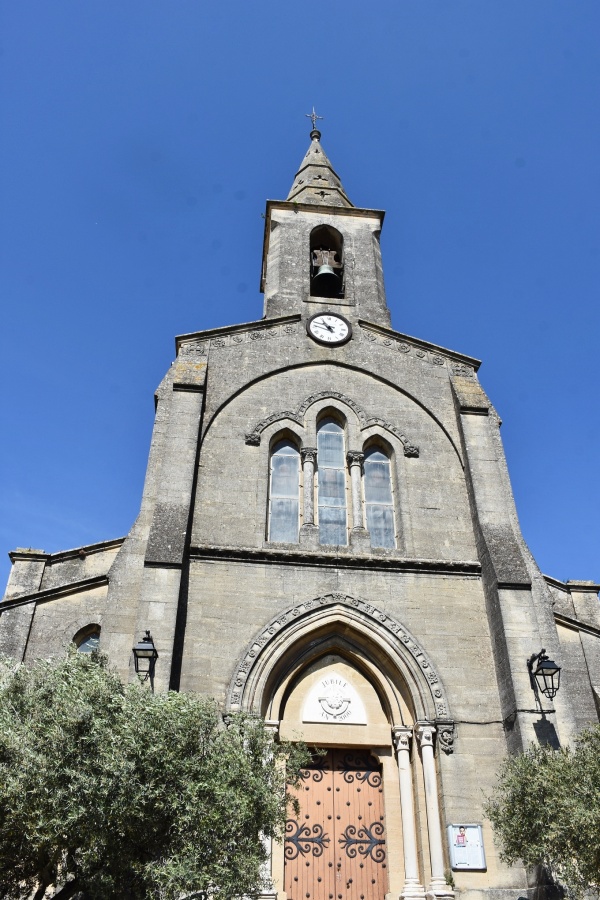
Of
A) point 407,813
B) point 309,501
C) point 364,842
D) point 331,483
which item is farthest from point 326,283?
point 364,842

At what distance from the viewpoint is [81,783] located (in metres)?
7.12

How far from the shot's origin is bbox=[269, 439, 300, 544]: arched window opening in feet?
46.9

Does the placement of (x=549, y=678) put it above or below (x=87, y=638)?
below

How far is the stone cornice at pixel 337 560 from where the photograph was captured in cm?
1321

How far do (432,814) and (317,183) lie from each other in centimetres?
1750

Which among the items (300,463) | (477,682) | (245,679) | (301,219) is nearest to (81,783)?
(245,679)

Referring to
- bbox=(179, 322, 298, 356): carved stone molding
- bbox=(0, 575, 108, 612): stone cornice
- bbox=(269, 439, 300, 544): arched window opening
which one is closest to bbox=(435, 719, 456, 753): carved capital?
bbox=(269, 439, 300, 544): arched window opening

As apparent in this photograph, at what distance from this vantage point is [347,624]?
12961 mm

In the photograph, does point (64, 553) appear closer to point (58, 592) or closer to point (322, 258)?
point (58, 592)

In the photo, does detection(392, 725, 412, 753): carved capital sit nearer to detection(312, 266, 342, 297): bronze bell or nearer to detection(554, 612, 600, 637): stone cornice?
detection(554, 612, 600, 637): stone cornice

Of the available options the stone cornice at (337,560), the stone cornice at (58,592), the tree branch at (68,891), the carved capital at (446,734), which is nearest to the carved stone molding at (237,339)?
the stone cornice at (337,560)

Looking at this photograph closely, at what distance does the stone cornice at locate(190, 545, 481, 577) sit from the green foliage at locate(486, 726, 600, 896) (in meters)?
4.12

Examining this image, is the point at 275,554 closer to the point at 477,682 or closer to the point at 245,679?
the point at 245,679

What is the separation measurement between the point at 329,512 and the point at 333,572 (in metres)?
1.57
